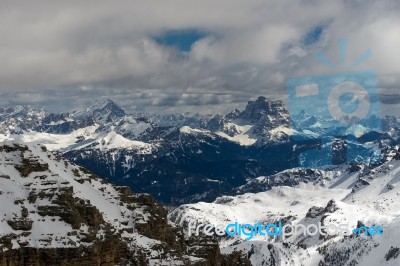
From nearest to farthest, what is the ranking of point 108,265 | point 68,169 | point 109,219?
1. point 108,265
2. point 109,219
3. point 68,169

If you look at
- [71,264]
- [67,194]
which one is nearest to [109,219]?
[67,194]

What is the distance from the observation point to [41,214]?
100 metres

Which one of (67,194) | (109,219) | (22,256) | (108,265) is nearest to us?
(22,256)

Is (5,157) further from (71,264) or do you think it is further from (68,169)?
(71,264)

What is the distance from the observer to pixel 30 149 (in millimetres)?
124812

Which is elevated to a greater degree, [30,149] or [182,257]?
[30,149]

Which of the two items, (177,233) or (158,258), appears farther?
(177,233)

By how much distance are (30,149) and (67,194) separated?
972 inches

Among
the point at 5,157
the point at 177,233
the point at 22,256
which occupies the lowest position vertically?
the point at 177,233

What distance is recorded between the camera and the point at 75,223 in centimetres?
10106

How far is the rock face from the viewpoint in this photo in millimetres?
93125

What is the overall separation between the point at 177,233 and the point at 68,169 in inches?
1330

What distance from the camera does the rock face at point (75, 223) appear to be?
306 feet

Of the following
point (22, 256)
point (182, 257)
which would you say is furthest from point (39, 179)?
point (182, 257)
